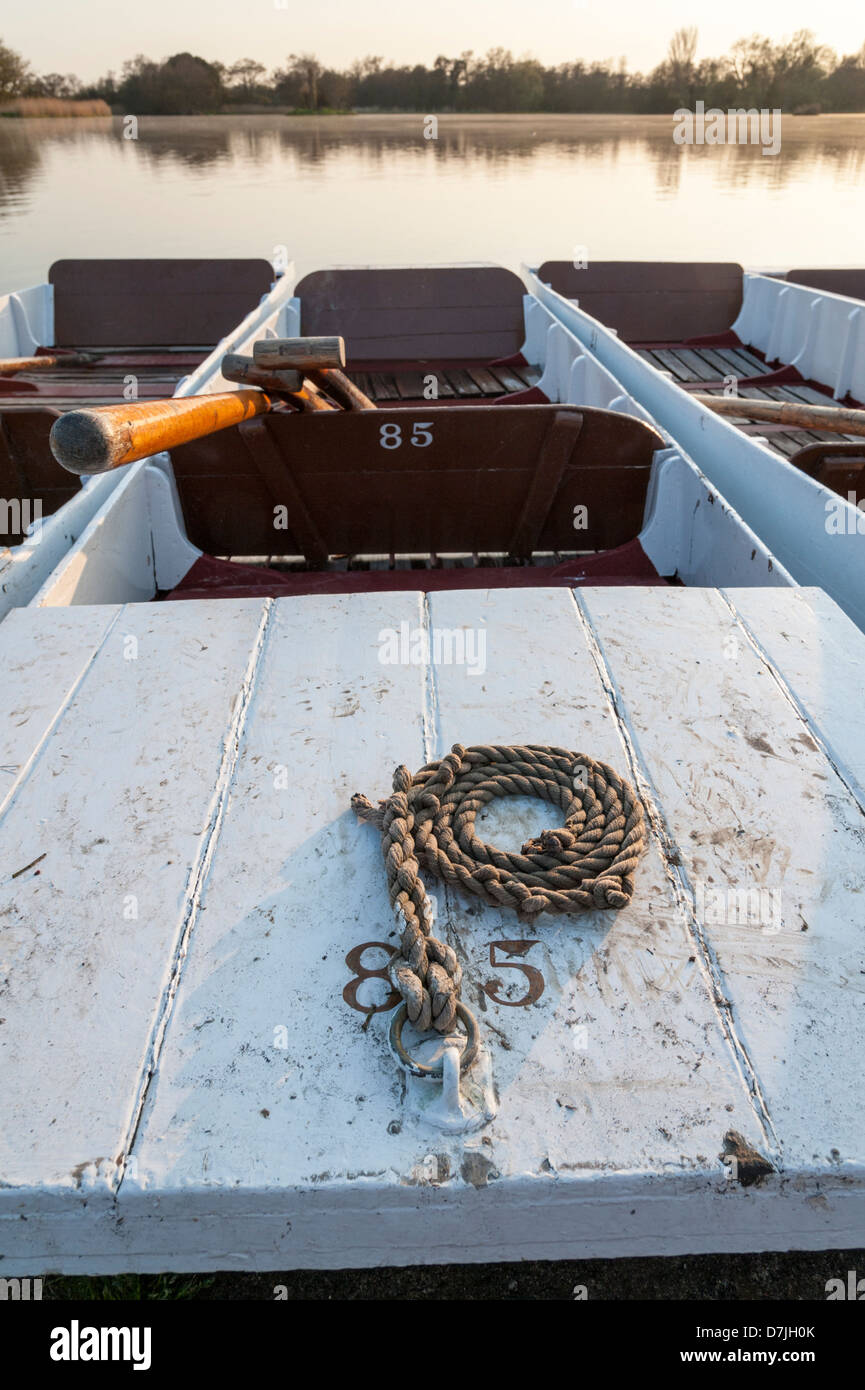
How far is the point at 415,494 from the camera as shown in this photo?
12.8ft

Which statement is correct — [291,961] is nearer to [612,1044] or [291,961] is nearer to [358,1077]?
[358,1077]

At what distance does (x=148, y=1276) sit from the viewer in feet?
5.85

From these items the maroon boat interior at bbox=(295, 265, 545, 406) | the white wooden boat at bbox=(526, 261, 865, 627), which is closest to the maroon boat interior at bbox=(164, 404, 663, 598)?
the white wooden boat at bbox=(526, 261, 865, 627)

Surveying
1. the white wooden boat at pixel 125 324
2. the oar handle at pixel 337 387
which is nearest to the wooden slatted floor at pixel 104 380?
the white wooden boat at pixel 125 324

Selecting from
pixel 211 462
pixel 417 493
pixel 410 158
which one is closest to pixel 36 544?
pixel 211 462

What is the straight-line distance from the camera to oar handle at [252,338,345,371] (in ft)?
10.8

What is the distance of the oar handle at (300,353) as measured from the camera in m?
3.29

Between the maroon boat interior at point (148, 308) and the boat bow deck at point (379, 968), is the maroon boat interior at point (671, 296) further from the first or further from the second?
the boat bow deck at point (379, 968)

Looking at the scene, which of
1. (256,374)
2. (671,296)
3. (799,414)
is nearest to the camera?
(256,374)

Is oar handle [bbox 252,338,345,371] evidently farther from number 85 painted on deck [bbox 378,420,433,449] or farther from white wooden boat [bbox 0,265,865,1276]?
white wooden boat [bbox 0,265,865,1276]

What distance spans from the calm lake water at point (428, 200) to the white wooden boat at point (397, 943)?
12.6 metres

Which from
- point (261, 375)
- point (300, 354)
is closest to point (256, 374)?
point (261, 375)

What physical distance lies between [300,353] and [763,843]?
249 centimetres
